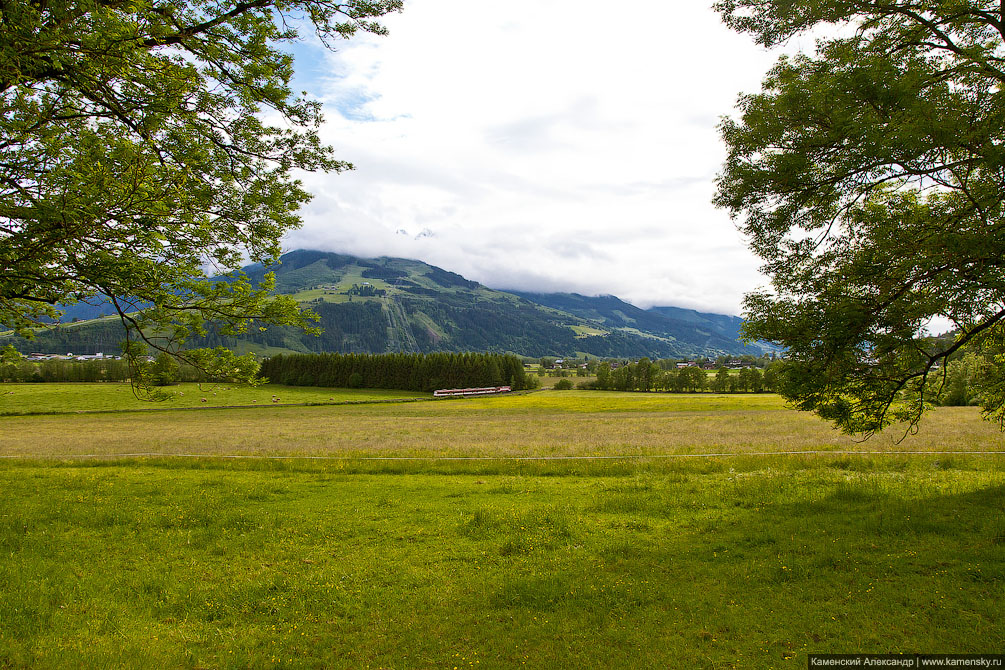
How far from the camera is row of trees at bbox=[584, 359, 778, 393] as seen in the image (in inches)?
4242

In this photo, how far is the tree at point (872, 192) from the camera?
8859mm

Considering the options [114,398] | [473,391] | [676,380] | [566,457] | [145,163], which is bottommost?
[473,391]

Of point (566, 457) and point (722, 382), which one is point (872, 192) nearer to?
point (566, 457)

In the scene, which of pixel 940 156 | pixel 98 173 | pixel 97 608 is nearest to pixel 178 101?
pixel 98 173

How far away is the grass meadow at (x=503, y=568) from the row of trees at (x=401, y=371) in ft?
339

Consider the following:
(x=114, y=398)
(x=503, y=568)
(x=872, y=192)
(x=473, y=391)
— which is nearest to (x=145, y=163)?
(x=503, y=568)

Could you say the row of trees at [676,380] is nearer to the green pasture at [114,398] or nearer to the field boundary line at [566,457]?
the green pasture at [114,398]

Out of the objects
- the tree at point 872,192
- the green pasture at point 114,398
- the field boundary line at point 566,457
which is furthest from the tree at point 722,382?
the tree at point 872,192

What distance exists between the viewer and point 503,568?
8.89 m

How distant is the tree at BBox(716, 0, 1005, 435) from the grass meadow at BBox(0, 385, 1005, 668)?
11.3 feet

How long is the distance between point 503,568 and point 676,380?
370ft

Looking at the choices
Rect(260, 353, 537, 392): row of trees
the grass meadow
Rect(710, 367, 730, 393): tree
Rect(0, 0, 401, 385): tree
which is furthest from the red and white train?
Rect(0, 0, 401, 385): tree

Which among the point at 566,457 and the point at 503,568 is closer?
the point at 503,568

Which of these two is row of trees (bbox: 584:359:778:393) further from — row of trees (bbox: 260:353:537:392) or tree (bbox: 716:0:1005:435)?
tree (bbox: 716:0:1005:435)
